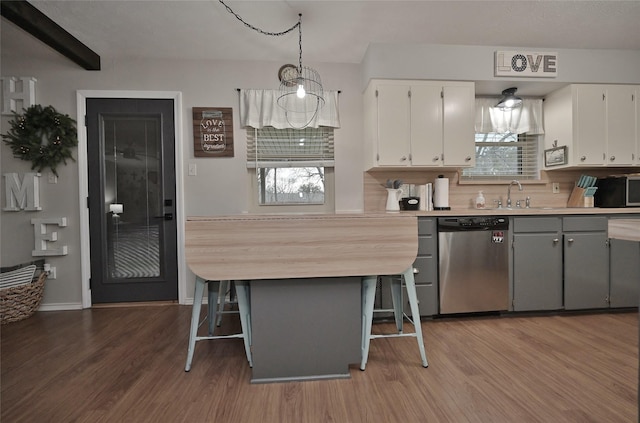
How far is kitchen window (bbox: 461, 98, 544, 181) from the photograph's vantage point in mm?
3213

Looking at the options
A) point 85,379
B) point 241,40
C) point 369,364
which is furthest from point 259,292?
point 241,40

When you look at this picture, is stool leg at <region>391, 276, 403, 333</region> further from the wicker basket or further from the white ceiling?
the wicker basket

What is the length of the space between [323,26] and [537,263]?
2683 mm

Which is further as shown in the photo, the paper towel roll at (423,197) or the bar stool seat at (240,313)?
the paper towel roll at (423,197)

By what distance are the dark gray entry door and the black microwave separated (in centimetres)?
420

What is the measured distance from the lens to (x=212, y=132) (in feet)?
10.1

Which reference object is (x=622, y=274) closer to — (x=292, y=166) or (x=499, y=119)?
(x=499, y=119)

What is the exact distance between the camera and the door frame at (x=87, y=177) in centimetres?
295

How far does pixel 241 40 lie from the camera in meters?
2.76

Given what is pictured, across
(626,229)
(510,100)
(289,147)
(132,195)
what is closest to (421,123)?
(510,100)

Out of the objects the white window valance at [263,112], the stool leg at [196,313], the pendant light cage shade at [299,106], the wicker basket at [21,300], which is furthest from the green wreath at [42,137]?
the stool leg at [196,313]

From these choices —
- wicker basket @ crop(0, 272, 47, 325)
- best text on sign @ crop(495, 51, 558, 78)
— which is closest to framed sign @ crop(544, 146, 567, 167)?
best text on sign @ crop(495, 51, 558, 78)

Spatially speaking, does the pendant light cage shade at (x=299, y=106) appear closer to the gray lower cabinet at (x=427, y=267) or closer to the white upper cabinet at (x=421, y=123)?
the white upper cabinet at (x=421, y=123)

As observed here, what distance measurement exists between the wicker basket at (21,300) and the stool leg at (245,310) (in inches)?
88.8
